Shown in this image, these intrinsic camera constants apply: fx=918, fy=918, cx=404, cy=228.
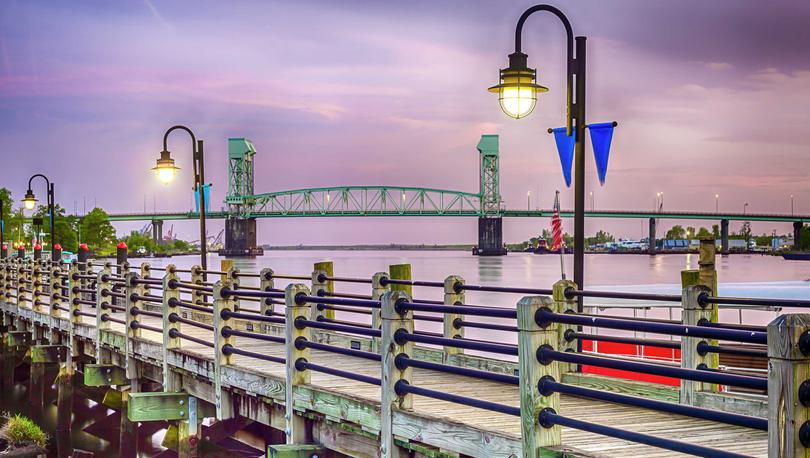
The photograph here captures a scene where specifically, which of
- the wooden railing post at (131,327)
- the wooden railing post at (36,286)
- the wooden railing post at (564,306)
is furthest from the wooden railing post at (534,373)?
the wooden railing post at (36,286)

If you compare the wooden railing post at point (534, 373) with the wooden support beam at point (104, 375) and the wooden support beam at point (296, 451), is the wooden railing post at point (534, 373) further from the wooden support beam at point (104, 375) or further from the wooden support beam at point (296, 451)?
the wooden support beam at point (104, 375)

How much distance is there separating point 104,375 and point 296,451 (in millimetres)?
8403

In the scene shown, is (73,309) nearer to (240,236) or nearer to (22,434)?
(22,434)

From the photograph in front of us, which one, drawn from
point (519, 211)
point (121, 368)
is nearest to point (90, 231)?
point (519, 211)

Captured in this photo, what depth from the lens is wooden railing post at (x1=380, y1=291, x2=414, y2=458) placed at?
7.88m

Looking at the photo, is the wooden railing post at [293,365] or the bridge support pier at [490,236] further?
the bridge support pier at [490,236]

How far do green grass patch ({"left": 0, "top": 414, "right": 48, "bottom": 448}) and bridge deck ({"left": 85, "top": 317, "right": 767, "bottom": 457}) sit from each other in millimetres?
11545

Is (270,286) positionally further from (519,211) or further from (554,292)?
(519,211)

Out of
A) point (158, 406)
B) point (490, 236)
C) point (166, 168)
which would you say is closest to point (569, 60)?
point (158, 406)

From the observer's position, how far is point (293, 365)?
9773 mm

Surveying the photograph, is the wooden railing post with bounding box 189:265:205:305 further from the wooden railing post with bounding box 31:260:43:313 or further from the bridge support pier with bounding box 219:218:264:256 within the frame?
the bridge support pier with bounding box 219:218:264:256

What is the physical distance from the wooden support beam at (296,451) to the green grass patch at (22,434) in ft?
44.0

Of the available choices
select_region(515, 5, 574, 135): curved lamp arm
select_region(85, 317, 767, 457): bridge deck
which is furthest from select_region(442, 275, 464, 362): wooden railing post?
select_region(515, 5, 574, 135): curved lamp arm

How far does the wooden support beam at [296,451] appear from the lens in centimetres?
924
